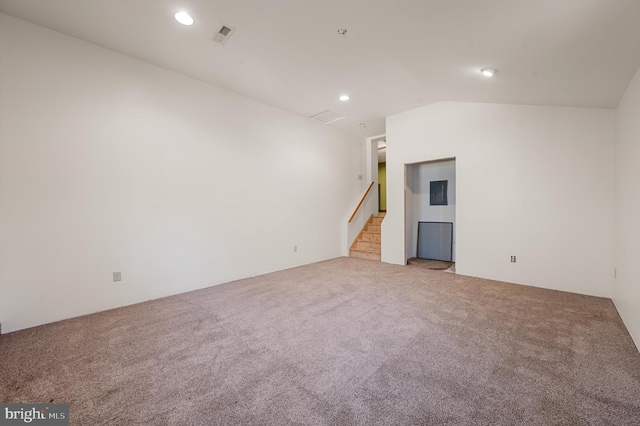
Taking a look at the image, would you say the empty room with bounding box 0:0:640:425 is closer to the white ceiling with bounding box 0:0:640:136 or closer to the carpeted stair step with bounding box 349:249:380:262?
the white ceiling with bounding box 0:0:640:136

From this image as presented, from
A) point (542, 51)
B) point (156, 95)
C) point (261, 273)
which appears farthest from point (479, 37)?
point (261, 273)

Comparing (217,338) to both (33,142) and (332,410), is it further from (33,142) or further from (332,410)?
(33,142)

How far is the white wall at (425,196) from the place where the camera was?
Answer: 18.2 ft

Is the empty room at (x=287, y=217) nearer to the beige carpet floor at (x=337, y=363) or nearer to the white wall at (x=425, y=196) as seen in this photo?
the beige carpet floor at (x=337, y=363)

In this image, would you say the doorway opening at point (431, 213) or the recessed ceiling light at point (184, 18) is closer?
the recessed ceiling light at point (184, 18)

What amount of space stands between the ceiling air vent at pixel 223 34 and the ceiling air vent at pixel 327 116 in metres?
2.57

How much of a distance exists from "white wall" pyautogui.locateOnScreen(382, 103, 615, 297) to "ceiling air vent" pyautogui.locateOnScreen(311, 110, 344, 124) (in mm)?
1583

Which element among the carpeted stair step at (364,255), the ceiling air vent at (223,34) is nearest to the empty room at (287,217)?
the ceiling air vent at (223,34)

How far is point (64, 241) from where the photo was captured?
284 cm

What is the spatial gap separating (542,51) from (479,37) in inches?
21.0

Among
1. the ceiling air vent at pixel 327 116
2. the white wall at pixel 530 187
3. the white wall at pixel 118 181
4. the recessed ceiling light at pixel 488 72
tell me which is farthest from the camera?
the ceiling air vent at pixel 327 116

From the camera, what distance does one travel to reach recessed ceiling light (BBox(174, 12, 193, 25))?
249 cm

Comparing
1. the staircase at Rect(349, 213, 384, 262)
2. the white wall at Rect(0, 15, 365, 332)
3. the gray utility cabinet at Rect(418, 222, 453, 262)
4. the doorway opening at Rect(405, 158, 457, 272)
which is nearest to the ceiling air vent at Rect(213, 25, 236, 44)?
the white wall at Rect(0, 15, 365, 332)

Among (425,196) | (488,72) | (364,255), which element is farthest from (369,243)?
(488,72)
